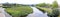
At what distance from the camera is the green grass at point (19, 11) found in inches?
33.5

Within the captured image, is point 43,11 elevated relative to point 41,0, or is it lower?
lower

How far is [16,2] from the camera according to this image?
87 centimetres

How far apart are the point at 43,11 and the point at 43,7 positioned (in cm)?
4

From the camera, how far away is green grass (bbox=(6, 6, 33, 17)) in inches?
33.5

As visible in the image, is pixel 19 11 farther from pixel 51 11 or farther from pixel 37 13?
pixel 51 11

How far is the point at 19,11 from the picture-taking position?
33.6 inches

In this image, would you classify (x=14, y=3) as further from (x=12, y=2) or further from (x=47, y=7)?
(x=47, y=7)

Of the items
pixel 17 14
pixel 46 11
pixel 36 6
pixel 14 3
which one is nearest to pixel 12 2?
pixel 14 3

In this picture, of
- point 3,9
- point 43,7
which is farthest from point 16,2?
point 43,7

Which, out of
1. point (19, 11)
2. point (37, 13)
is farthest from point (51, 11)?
point (19, 11)

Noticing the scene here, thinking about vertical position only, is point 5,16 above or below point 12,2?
below

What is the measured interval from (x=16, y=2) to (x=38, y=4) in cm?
21

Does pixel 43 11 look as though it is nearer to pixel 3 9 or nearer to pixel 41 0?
pixel 41 0

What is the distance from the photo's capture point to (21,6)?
2.87 ft
